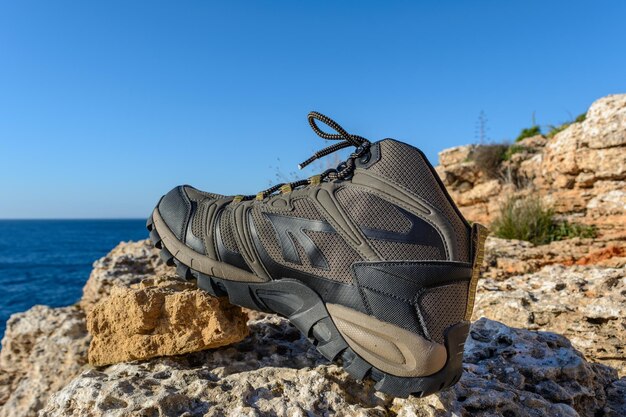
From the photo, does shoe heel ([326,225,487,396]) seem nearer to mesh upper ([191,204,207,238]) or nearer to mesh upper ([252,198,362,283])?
mesh upper ([252,198,362,283])

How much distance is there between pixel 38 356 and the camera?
3.30 meters

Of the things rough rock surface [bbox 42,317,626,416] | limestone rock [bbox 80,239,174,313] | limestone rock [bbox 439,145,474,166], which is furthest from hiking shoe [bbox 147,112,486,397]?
limestone rock [bbox 439,145,474,166]

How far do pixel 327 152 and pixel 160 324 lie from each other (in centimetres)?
101

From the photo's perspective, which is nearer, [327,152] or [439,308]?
[439,308]

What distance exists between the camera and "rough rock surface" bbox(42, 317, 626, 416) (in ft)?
4.74

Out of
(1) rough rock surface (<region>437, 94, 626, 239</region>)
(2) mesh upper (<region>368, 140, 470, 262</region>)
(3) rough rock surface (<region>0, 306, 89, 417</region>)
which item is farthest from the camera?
(1) rough rock surface (<region>437, 94, 626, 239</region>)

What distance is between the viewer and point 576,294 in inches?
112

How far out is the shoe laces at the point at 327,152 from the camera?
5.77 ft

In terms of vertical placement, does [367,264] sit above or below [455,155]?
below

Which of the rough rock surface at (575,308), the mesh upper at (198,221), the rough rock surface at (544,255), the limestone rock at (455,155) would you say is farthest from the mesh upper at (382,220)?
the limestone rock at (455,155)

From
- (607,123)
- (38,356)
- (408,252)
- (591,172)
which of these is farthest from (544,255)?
(38,356)

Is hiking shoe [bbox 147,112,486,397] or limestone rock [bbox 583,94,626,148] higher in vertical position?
limestone rock [bbox 583,94,626,148]

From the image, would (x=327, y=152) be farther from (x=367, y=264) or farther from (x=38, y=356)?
(x=38, y=356)

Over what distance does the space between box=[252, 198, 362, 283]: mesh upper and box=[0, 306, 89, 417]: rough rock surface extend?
2.22 meters
